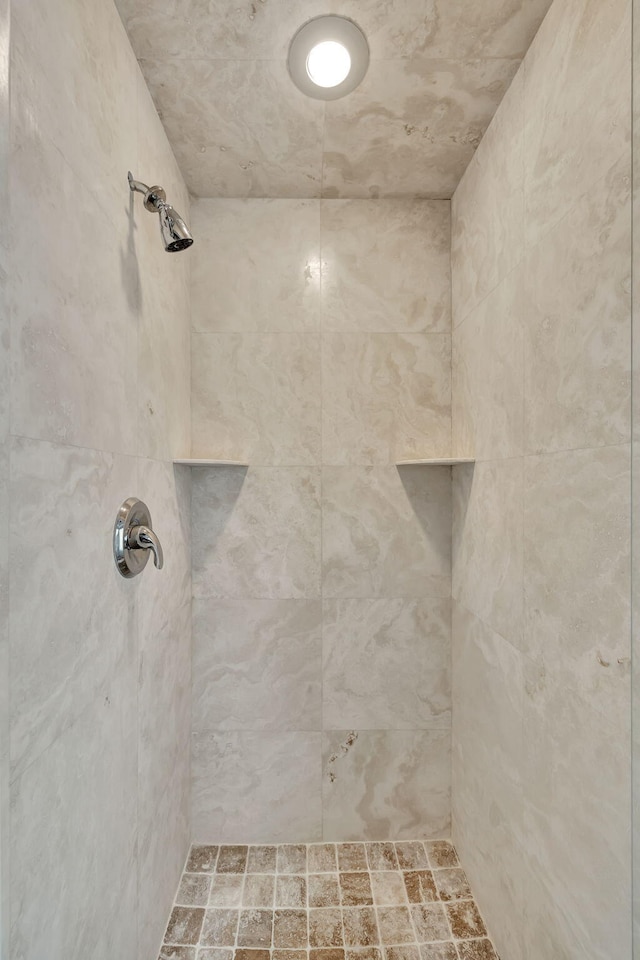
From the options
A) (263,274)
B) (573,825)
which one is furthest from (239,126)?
(573,825)

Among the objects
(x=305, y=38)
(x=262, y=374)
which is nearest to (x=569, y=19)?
(x=305, y=38)

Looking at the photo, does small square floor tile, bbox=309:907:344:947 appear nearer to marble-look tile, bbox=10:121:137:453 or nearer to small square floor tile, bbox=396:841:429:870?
small square floor tile, bbox=396:841:429:870

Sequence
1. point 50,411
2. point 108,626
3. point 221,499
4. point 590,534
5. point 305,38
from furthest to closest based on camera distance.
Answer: point 221,499
point 305,38
point 108,626
point 590,534
point 50,411

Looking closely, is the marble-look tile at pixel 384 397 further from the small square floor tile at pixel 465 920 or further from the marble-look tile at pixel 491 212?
the small square floor tile at pixel 465 920

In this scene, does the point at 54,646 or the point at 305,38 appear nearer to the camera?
the point at 54,646

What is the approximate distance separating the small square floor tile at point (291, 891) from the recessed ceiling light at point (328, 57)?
6.96 ft

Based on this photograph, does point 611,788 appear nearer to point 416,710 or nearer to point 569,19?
point 416,710

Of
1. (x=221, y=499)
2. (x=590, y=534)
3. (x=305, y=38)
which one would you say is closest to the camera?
(x=590, y=534)

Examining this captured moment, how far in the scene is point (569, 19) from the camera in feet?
2.91

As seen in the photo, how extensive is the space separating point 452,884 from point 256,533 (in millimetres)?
1192

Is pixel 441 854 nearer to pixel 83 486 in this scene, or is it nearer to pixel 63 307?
pixel 83 486

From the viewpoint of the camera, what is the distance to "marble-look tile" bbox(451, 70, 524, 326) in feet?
3.64

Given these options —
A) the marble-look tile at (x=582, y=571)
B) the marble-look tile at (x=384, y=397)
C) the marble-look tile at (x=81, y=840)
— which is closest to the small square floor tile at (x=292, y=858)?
→ the marble-look tile at (x=81, y=840)

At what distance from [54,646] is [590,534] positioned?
0.87m
